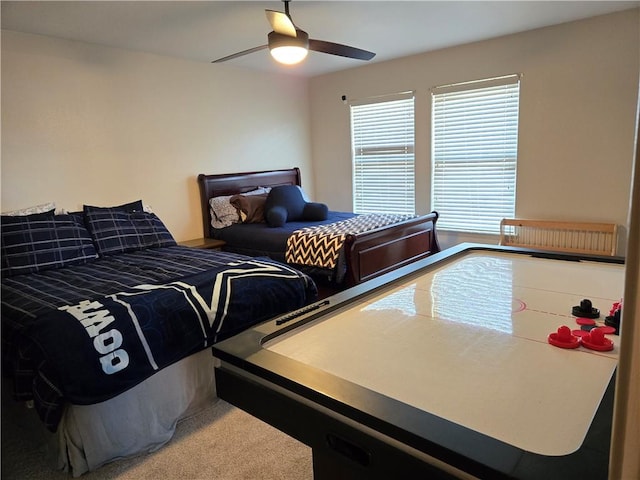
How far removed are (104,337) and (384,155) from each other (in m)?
3.87

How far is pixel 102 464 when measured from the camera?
6.37 ft

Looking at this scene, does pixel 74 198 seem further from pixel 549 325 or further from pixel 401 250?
pixel 549 325

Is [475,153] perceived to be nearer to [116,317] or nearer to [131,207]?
[131,207]

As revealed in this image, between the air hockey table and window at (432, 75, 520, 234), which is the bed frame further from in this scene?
the air hockey table

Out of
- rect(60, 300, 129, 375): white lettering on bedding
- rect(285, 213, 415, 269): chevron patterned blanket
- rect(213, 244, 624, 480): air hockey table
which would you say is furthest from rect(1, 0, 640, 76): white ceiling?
rect(213, 244, 624, 480): air hockey table

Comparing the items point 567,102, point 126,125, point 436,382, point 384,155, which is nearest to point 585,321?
point 436,382

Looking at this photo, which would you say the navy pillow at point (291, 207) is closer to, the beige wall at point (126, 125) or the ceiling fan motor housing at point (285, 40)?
the beige wall at point (126, 125)

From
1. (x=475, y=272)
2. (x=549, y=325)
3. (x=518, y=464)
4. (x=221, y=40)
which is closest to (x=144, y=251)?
(x=221, y=40)

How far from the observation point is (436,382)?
101 cm

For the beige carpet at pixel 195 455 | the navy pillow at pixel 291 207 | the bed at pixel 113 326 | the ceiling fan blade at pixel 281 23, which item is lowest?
the beige carpet at pixel 195 455

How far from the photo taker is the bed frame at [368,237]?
3.40 meters

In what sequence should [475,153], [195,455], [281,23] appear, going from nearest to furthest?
[195,455], [281,23], [475,153]

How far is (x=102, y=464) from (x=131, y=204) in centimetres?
230

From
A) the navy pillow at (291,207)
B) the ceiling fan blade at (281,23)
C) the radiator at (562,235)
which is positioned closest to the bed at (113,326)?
the navy pillow at (291,207)
